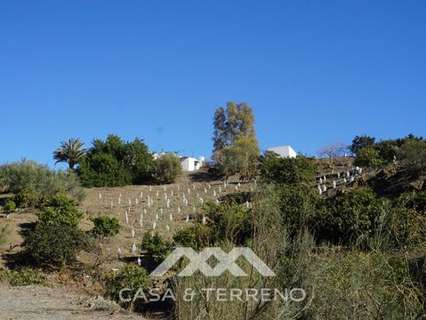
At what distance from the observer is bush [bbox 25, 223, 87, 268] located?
19.2 m

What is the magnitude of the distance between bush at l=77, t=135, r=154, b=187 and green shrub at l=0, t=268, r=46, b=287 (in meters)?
26.0

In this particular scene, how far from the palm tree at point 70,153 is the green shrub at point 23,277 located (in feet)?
104

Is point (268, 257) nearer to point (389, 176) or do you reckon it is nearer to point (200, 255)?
point (200, 255)

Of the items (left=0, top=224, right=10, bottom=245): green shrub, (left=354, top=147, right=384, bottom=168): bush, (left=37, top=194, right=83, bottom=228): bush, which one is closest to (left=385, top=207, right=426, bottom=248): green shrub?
(left=0, top=224, right=10, bottom=245): green shrub

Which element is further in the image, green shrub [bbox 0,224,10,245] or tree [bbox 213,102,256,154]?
tree [bbox 213,102,256,154]

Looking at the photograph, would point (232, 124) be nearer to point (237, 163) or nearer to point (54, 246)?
point (237, 163)

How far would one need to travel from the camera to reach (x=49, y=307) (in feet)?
40.9

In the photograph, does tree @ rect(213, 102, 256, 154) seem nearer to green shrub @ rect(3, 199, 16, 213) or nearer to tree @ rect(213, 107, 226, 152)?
tree @ rect(213, 107, 226, 152)

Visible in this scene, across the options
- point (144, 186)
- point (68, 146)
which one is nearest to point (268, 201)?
point (144, 186)

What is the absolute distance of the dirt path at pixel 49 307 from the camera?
35.8 ft

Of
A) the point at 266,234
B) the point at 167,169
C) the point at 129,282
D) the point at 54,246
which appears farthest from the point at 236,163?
the point at 266,234

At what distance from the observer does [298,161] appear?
36.3m

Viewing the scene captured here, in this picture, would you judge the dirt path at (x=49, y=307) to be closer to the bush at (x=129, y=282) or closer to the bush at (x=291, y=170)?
the bush at (x=129, y=282)

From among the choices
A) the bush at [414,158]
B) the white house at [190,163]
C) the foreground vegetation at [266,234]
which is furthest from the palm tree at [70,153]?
the bush at [414,158]
